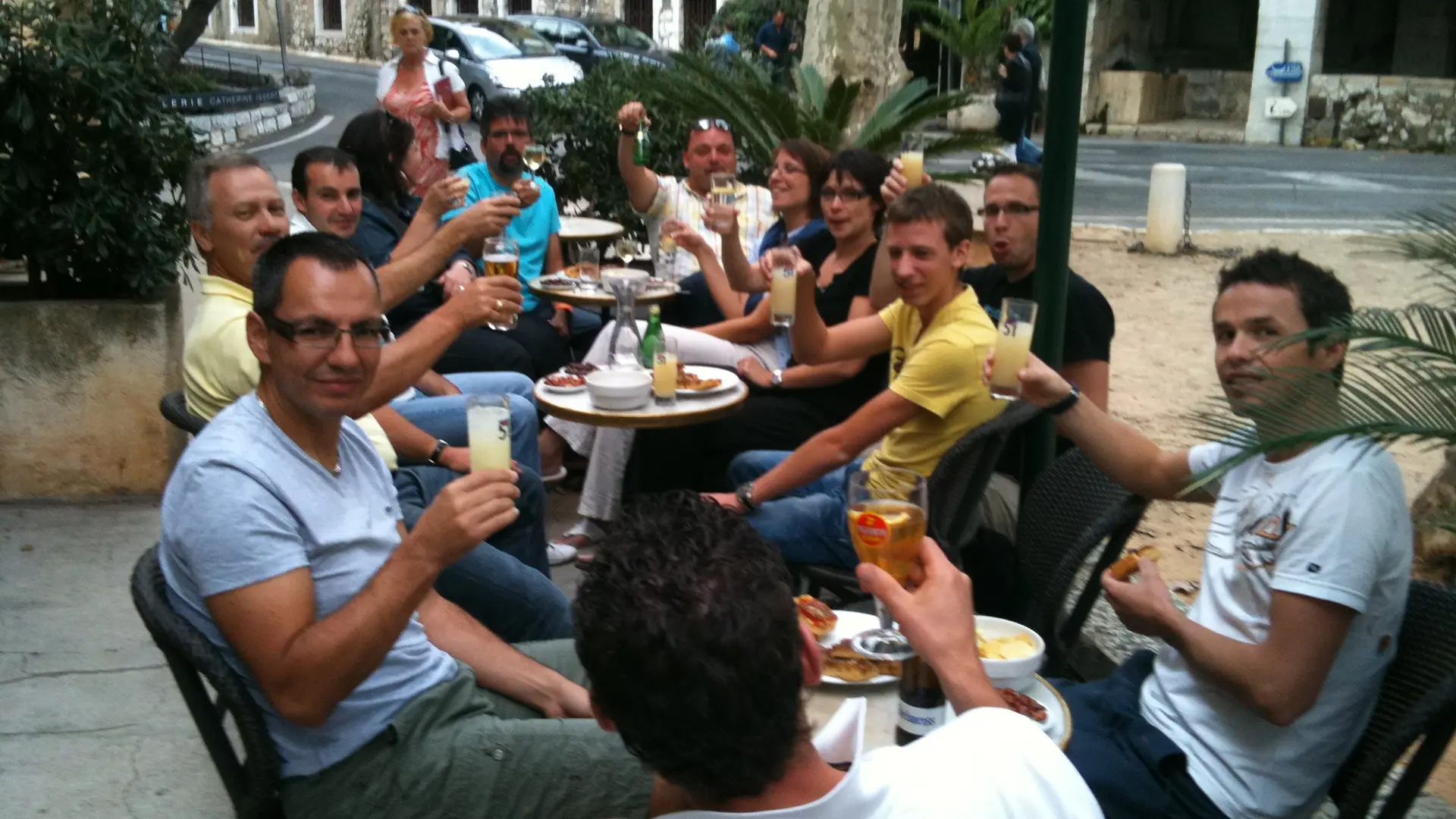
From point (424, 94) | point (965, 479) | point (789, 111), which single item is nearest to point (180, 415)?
point (965, 479)

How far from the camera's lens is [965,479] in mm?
3260

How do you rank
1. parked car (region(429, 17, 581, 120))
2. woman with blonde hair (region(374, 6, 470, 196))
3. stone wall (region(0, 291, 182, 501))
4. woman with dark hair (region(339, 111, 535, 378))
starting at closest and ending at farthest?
stone wall (region(0, 291, 182, 501)) → woman with dark hair (region(339, 111, 535, 378)) → woman with blonde hair (region(374, 6, 470, 196)) → parked car (region(429, 17, 581, 120))

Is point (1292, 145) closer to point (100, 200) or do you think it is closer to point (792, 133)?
point (792, 133)

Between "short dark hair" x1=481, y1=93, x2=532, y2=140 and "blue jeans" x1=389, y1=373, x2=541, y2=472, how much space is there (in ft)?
5.61

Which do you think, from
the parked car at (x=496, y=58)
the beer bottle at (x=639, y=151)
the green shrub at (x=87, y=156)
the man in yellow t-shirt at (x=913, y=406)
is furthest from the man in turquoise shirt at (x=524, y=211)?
the parked car at (x=496, y=58)

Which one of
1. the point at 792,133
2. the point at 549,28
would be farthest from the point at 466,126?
the point at 792,133

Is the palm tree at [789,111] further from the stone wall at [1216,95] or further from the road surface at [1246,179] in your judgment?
the stone wall at [1216,95]

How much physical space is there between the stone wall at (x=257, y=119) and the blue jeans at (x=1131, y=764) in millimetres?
14119


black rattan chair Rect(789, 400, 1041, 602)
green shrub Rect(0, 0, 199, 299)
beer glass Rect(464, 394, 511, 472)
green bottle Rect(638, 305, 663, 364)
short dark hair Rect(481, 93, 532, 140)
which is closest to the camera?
beer glass Rect(464, 394, 511, 472)

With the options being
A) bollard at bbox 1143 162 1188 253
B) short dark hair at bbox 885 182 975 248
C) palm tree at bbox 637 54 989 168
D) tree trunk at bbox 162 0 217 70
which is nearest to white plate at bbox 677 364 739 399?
short dark hair at bbox 885 182 975 248

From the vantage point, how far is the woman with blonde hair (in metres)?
7.70

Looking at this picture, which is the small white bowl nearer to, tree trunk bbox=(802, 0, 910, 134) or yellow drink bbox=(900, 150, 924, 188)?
yellow drink bbox=(900, 150, 924, 188)

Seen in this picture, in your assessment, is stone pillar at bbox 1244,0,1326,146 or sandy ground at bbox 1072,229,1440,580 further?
stone pillar at bbox 1244,0,1326,146

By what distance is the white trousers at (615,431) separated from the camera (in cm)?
504
